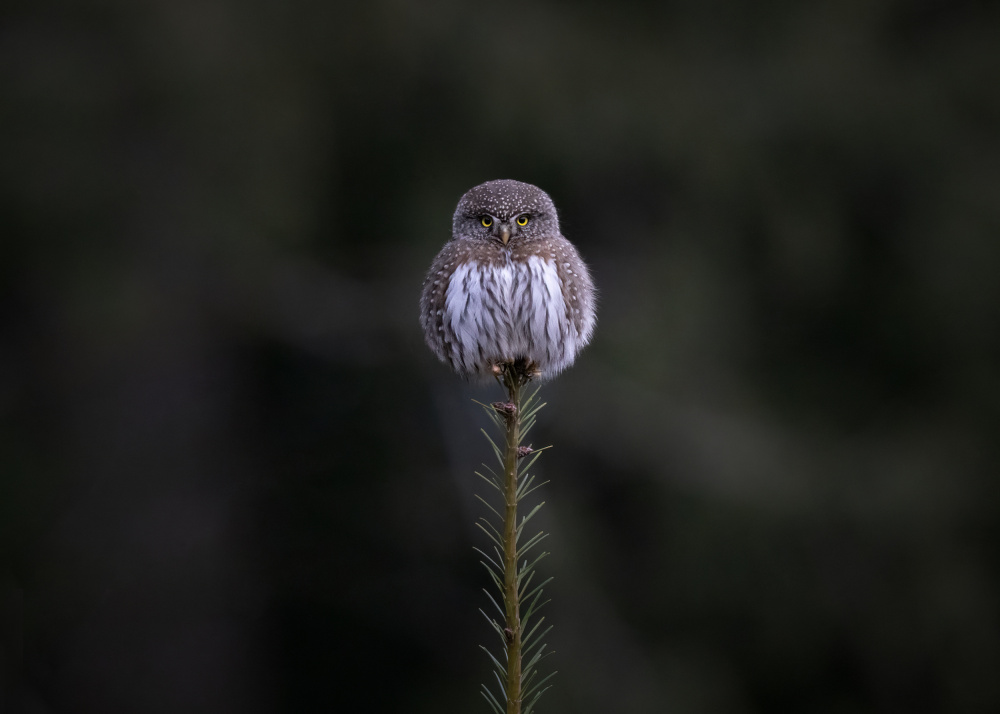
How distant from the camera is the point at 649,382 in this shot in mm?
5848

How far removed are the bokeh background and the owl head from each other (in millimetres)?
2826

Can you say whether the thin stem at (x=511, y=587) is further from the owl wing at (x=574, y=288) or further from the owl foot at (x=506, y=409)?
the owl wing at (x=574, y=288)

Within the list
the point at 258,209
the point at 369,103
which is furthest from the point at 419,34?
the point at 258,209

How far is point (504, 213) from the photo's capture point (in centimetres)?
275

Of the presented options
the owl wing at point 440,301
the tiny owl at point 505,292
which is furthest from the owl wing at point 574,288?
the owl wing at point 440,301

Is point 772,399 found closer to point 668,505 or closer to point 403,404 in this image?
point 668,505

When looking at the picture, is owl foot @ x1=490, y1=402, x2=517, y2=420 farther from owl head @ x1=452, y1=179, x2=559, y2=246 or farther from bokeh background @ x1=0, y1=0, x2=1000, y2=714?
bokeh background @ x1=0, y1=0, x2=1000, y2=714

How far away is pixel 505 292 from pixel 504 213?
0.29m

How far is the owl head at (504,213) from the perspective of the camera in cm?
275

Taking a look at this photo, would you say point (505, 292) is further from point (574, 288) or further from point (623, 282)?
point (623, 282)

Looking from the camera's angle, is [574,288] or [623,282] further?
[623,282]

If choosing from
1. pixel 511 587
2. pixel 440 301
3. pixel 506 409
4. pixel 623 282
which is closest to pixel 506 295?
pixel 440 301

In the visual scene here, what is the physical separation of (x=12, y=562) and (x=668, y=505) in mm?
4687

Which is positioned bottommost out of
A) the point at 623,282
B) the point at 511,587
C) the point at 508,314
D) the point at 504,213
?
the point at 511,587
